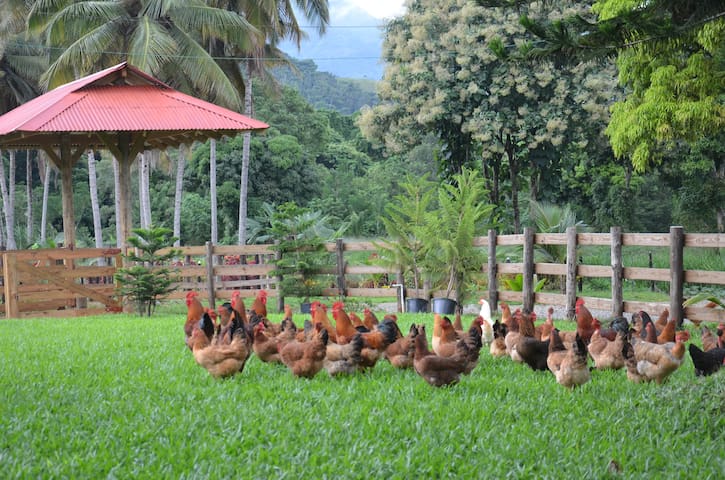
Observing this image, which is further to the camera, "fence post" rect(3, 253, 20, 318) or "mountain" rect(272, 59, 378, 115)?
"mountain" rect(272, 59, 378, 115)

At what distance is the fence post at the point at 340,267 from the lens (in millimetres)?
16109

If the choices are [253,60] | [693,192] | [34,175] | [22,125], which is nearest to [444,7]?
[253,60]

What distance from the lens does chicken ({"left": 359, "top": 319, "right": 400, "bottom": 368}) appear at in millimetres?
7788

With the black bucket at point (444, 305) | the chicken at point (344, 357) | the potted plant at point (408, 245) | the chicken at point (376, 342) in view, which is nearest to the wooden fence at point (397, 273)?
the potted plant at point (408, 245)

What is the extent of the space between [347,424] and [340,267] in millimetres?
10527

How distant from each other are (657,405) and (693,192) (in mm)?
23408

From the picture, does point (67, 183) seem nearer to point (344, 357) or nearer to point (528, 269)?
point (528, 269)

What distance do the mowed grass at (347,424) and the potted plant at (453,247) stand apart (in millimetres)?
6429

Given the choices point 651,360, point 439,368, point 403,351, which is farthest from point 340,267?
point 651,360

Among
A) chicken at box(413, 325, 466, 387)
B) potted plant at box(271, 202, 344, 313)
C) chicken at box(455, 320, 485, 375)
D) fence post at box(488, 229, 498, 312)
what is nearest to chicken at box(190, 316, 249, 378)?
chicken at box(413, 325, 466, 387)

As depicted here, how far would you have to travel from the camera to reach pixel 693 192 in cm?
2775

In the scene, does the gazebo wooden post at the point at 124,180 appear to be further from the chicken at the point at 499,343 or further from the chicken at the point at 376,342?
the chicken at the point at 499,343

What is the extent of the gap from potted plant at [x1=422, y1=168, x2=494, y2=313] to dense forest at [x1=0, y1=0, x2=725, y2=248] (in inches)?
115

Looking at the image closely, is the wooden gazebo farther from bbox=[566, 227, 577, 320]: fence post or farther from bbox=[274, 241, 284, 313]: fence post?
bbox=[566, 227, 577, 320]: fence post
